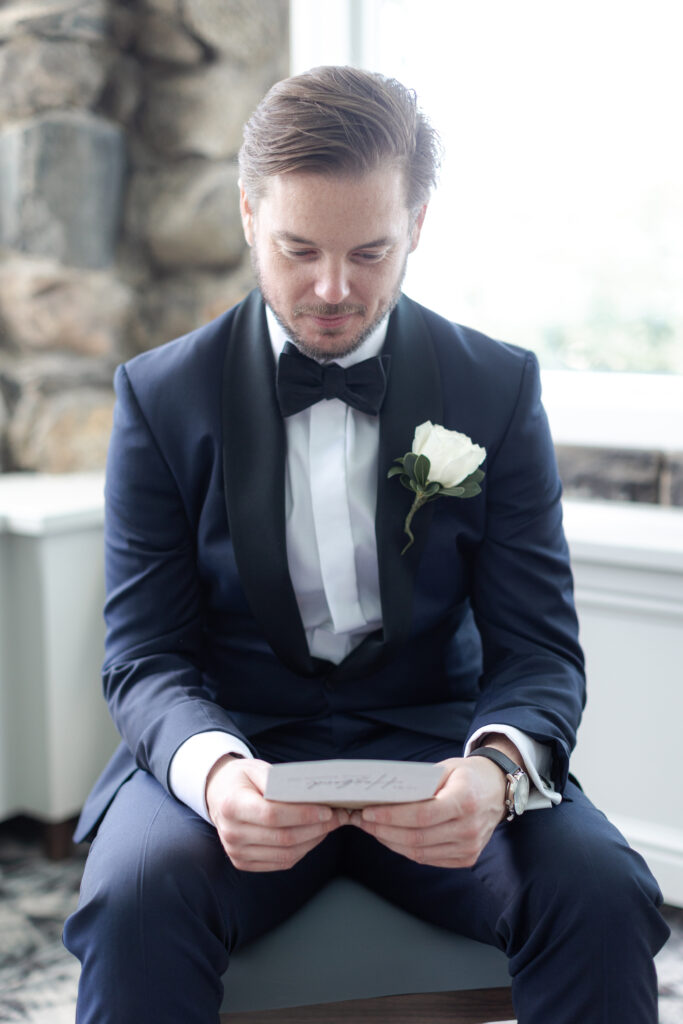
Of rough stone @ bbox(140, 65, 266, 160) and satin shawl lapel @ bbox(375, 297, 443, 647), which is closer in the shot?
satin shawl lapel @ bbox(375, 297, 443, 647)

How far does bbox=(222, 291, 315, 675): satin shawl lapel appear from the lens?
1.31 meters

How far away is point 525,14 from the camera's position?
229 cm

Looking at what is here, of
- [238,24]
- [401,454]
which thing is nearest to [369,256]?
[401,454]

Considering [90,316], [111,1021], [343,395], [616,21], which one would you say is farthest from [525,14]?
[111,1021]

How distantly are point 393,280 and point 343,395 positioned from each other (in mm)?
166

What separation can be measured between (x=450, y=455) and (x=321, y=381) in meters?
0.21

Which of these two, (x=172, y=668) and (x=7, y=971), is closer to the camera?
(x=172, y=668)

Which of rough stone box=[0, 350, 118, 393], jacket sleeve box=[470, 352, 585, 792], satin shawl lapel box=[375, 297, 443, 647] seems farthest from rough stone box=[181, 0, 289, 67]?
jacket sleeve box=[470, 352, 585, 792]

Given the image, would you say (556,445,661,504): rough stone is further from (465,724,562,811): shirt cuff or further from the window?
(465,724,562,811): shirt cuff

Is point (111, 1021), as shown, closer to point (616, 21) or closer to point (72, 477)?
point (72, 477)

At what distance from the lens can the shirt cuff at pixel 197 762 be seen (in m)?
1.14

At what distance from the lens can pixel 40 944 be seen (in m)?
1.86

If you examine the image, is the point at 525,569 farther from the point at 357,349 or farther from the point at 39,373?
the point at 39,373

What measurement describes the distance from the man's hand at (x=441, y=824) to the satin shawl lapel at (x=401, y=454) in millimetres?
288
